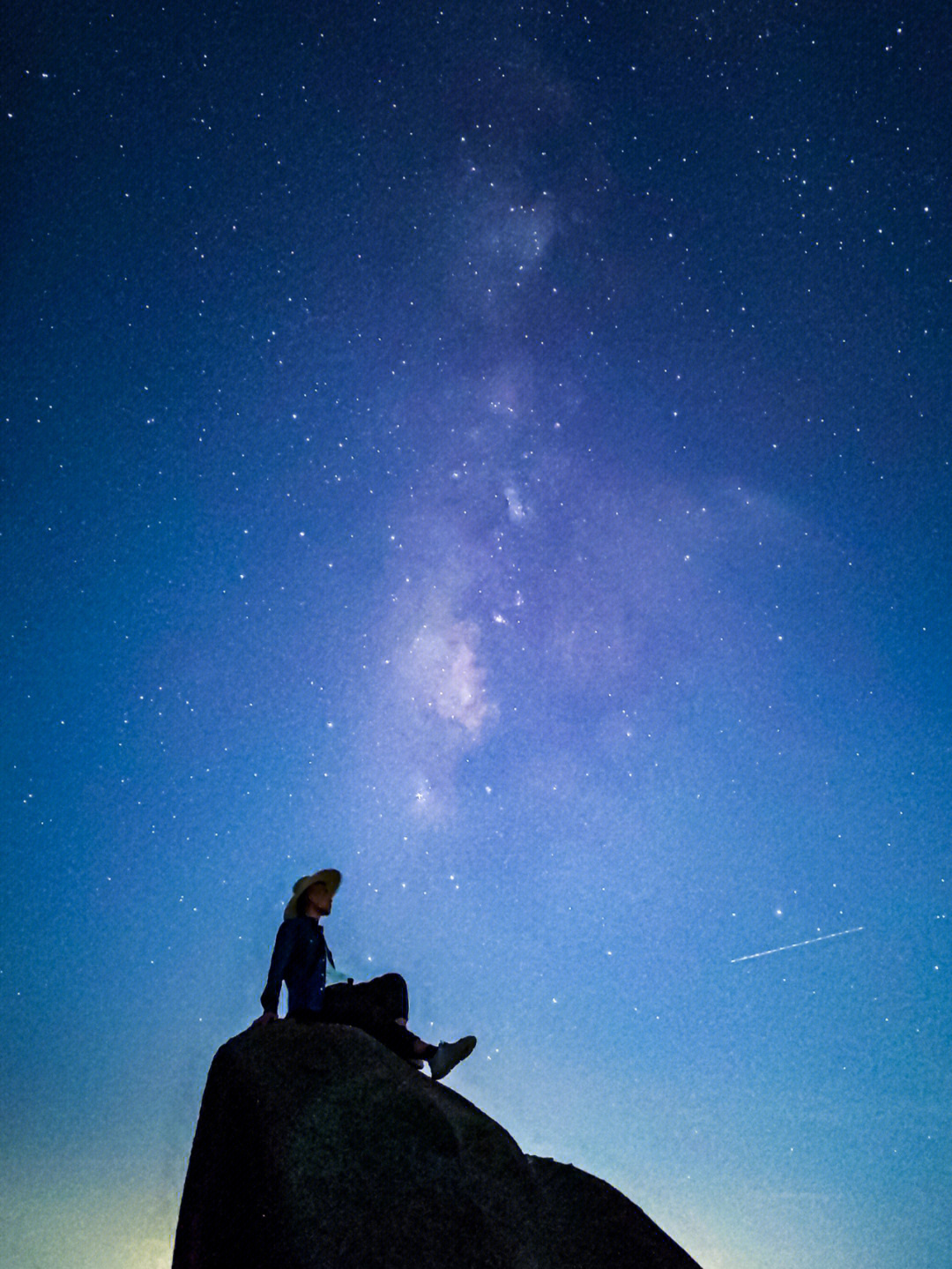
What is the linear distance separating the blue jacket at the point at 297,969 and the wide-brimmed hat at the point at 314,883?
0.30 meters

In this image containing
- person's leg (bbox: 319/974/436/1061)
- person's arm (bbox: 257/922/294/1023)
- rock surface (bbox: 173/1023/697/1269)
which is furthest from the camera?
person's leg (bbox: 319/974/436/1061)

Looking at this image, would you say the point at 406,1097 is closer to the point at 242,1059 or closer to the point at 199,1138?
the point at 242,1059

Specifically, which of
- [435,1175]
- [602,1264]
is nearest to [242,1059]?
[435,1175]

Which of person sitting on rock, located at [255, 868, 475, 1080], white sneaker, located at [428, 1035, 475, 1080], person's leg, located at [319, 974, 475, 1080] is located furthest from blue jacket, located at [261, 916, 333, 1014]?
white sneaker, located at [428, 1035, 475, 1080]

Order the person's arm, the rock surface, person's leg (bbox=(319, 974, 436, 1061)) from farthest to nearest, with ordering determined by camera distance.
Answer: person's leg (bbox=(319, 974, 436, 1061)) → the person's arm → the rock surface

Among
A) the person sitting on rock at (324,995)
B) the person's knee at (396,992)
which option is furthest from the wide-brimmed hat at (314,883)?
the person's knee at (396,992)

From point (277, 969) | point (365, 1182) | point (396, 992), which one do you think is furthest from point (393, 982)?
point (365, 1182)

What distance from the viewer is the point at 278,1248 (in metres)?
6.68

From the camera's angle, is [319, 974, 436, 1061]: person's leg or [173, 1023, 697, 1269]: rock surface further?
[319, 974, 436, 1061]: person's leg

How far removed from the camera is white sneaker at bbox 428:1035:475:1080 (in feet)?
29.8

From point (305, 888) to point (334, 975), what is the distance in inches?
39.7

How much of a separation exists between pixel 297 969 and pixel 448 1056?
184 centimetres

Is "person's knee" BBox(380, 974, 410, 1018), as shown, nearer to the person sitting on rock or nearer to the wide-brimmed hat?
the person sitting on rock

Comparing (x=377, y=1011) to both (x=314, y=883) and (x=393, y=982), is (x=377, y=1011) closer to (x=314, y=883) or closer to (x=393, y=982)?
(x=393, y=982)
